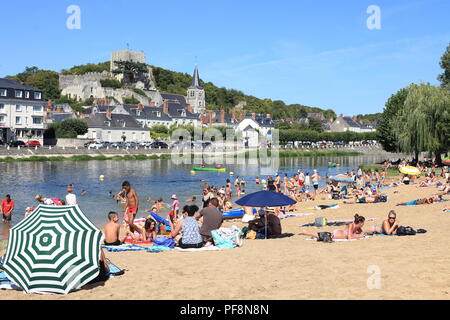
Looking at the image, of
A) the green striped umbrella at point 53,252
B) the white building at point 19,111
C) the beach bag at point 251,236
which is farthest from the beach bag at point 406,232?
the white building at point 19,111

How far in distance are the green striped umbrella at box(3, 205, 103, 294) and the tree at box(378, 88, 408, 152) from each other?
49.8 metres

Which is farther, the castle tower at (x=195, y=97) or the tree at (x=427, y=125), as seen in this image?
the castle tower at (x=195, y=97)

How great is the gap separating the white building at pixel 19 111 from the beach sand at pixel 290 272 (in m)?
64.1

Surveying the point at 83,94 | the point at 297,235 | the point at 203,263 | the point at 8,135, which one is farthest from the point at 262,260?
the point at 83,94

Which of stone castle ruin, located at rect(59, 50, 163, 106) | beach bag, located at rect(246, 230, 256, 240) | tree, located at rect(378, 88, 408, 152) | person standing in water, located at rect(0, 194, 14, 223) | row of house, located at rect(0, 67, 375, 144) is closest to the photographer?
beach bag, located at rect(246, 230, 256, 240)

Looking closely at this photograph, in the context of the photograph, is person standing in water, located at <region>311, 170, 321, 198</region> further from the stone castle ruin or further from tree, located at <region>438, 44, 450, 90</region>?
the stone castle ruin

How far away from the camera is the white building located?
68438 millimetres

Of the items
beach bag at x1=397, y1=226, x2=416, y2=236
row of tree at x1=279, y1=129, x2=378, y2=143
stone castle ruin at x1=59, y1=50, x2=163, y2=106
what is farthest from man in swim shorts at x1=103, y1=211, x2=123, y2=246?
stone castle ruin at x1=59, y1=50, x2=163, y2=106

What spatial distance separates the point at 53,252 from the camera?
7629 mm

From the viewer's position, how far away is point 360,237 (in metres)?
12.6

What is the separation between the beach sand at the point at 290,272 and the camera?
7.68 meters

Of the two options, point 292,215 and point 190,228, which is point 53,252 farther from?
point 292,215

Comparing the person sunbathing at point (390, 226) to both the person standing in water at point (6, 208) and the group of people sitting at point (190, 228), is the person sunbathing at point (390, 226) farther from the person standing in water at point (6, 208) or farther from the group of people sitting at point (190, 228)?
the person standing in water at point (6, 208)
